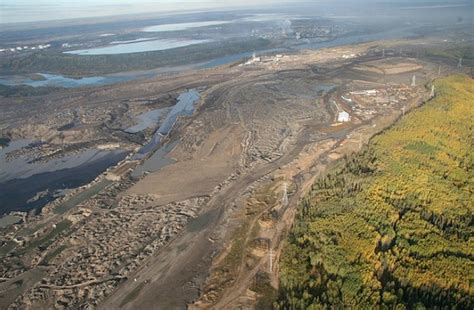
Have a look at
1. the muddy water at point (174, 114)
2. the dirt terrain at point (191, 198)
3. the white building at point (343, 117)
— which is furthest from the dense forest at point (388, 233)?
the muddy water at point (174, 114)

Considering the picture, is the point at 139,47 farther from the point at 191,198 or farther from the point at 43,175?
the point at 191,198

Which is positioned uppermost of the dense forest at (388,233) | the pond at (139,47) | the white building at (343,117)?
the pond at (139,47)

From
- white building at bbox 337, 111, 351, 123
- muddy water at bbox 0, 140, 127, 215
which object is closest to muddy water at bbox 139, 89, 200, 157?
muddy water at bbox 0, 140, 127, 215

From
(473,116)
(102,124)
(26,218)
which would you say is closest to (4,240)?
(26,218)

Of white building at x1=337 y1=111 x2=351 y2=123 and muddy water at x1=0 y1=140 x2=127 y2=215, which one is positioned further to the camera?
white building at x1=337 y1=111 x2=351 y2=123

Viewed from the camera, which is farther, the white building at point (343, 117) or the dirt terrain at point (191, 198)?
the white building at point (343, 117)

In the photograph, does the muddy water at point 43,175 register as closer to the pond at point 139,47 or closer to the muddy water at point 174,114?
the muddy water at point 174,114

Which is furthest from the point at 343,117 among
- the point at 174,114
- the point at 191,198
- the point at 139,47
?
the point at 139,47

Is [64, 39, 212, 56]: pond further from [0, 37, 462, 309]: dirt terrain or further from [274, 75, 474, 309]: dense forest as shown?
[274, 75, 474, 309]: dense forest
